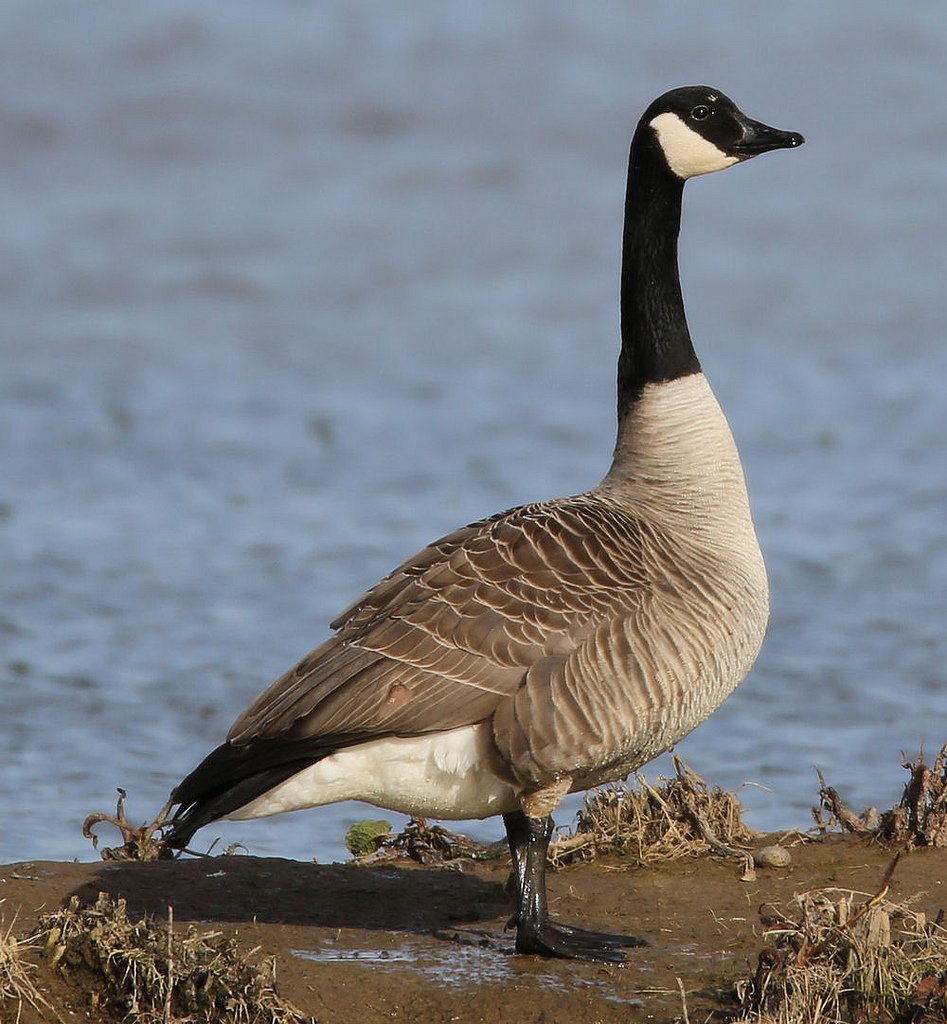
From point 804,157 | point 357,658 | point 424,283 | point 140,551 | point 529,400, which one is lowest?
point 357,658

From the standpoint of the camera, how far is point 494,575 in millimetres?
5285

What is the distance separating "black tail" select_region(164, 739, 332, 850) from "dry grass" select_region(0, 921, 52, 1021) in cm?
63

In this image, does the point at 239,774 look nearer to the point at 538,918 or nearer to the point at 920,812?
the point at 538,918

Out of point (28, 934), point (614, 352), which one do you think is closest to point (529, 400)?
point (614, 352)

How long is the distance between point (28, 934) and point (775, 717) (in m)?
4.14

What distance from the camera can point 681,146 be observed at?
20.5 feet

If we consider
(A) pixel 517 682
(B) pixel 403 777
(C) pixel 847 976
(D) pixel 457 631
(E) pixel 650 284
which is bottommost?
(C) pixel 847 976

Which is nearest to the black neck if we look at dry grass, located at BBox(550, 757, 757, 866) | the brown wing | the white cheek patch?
the white cheek patch

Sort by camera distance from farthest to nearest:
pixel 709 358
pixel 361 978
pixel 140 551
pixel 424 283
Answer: pixel 424 283, pixel 709 358, pixel 140 551, pixel 361 978

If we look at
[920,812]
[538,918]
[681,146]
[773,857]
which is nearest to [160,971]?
[538,918]

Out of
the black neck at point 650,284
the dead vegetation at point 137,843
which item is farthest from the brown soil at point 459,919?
the black neck at point 650,284

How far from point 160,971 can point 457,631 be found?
126cm

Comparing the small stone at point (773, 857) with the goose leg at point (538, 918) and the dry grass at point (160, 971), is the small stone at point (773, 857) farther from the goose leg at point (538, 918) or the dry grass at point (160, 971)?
the dry grass at point (160, 971)

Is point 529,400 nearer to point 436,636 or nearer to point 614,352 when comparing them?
point 614,352
